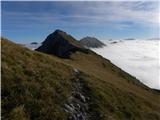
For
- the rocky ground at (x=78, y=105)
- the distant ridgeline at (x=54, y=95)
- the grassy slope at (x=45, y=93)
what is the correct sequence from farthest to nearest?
the rocky ground at (x=78, y=105)
the distant ridgeline at (x=54, y=95)
the grassy slope at (x=45, y=93)

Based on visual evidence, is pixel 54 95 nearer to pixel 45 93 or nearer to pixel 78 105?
pixel 45 93

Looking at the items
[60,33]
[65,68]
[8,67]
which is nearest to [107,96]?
[65,68]

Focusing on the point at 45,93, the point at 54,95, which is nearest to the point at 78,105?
the point at 54,95

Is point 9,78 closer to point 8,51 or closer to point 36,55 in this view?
point 8,51

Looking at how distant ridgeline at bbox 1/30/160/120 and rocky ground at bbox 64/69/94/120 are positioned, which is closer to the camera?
distant ridgeline at bbox 1/30/160/120

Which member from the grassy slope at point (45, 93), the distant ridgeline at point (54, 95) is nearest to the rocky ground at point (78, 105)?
the distant ridgeline at point (54, 95)

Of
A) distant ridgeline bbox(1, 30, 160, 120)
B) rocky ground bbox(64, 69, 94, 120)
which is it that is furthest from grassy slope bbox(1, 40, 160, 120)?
rocky ground bbox(64, 69, 94, 120)

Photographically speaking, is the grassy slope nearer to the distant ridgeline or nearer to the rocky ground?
the distant ridgeline

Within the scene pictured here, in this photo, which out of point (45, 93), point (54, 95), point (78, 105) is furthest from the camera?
point (78, 105)

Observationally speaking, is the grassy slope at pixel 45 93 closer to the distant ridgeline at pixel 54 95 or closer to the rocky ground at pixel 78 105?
the distant ridgeline at pixel 54 95

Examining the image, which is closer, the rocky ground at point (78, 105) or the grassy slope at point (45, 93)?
the grassy slope at point (45, 93)

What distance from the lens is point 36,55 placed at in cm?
3177

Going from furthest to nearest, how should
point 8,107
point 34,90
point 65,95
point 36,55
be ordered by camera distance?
point 36,55, point 65,95, point 34,90, point 8,107

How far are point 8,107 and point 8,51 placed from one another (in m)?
9.06
